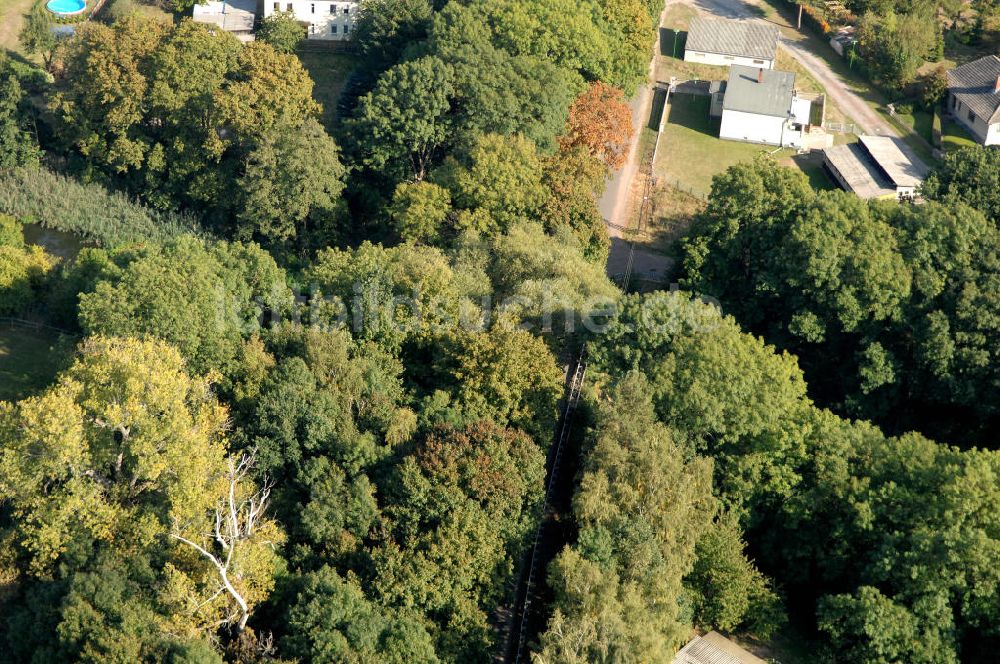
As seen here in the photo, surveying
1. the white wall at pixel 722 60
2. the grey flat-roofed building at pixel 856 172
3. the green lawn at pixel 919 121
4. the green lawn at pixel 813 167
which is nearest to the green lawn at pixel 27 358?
the green lawn at pixel 813 167

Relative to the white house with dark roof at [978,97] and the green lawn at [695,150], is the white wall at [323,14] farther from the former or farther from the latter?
the white house with dark roof at [978,97]

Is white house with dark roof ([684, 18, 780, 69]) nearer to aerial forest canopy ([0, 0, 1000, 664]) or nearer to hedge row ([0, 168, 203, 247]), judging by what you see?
aerial forest canopy ([0, 0, 1000, 664])

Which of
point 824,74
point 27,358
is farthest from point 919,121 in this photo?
point 27,358

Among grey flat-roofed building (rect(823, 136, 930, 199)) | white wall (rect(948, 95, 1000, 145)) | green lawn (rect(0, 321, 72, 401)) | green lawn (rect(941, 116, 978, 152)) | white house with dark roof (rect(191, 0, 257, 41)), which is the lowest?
green lawn (rect(0, 321, 72, 401))

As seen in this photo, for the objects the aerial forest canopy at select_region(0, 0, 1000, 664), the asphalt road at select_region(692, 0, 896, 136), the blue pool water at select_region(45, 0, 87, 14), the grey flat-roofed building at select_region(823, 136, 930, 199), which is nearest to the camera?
the aerial forest canopy at select_region(0, 0, 1000, 664)

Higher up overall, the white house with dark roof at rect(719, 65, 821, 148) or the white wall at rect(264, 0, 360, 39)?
the white wall at rect(264, 0, 360, 39)

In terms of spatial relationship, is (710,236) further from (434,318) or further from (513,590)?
(513,590)

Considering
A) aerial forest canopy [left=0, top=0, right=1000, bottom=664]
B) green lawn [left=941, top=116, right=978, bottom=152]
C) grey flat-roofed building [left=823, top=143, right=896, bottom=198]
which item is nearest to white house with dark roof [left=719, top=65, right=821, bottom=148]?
grey flat-roofed building [left=823, top=143, right=896, bottom=198]
